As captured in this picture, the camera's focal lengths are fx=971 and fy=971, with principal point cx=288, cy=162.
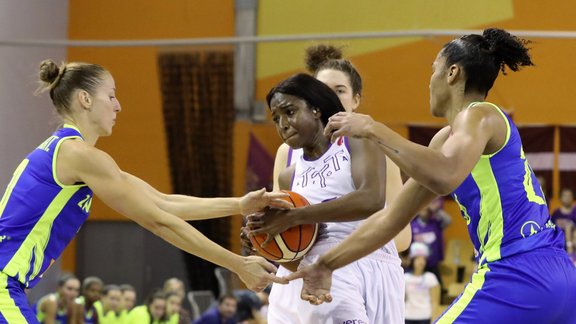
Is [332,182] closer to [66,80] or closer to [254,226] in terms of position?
[254,226]

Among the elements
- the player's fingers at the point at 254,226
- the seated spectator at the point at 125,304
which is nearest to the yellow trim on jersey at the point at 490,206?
the player's fingers at the point at 254,226

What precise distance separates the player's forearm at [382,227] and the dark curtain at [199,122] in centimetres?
1044

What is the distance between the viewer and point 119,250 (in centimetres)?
1547

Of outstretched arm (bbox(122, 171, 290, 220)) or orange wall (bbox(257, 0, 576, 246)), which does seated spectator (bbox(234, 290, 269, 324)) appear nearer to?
orange wall (bbox(257, 0, 576, 246))

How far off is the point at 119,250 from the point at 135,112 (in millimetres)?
2216

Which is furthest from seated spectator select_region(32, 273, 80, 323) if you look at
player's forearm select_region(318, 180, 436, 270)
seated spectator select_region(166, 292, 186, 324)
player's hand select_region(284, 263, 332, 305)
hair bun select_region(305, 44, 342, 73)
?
player's forearm select_region(318, 180, 436, 270)

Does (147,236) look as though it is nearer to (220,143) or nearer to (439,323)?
(220,143)

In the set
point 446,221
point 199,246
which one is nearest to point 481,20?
point 446,221

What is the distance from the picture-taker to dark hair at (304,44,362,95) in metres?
4.84

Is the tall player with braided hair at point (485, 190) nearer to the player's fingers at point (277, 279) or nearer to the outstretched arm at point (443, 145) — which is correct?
the outstretched arm at point (443, 145)

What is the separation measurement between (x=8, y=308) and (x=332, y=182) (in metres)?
1.48

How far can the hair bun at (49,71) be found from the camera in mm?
4098

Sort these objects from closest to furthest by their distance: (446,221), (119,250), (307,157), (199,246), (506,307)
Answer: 1. (506,307)
2. (199,246)
3. (307,157)
4. (446,221)
5. (119,250)

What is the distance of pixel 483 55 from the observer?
3.55m
